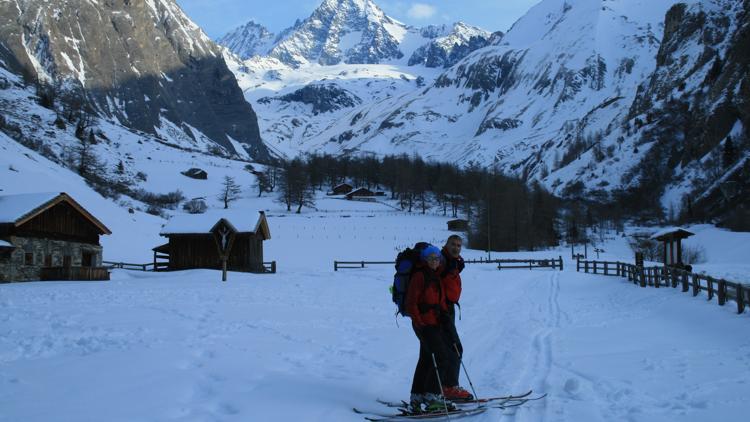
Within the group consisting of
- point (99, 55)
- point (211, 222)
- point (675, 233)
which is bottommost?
point (675, 233)

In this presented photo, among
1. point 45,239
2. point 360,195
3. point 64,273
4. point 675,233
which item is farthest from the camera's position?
point 360,195

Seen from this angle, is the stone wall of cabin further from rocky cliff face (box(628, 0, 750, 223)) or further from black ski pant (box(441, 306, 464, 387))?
rocky cliff face (box(628, 0, 750, 223))

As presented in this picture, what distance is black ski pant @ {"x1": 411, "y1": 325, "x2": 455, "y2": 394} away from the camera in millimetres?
7211

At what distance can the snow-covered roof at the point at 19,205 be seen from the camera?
83.4ft

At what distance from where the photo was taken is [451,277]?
24.2ft

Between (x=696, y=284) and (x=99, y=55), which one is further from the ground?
(x=99, y=55)

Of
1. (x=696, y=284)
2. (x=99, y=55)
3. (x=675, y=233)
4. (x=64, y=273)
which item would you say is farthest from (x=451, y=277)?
(x=99, y=55)

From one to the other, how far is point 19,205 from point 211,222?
11.9 meters

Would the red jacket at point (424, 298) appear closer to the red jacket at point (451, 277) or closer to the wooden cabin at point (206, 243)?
the red jacket at point (451, 277)

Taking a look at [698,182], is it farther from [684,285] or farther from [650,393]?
[650,393]

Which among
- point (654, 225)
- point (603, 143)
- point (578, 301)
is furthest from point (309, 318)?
point (603, 143)

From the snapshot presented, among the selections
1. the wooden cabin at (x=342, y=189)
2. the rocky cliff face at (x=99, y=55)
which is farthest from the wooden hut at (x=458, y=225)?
the rocky cliff face at (x=99, y=55)

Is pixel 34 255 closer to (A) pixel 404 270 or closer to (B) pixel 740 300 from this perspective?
(A) pixel 404 270

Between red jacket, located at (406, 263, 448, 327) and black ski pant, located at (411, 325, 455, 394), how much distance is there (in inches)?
5.6
